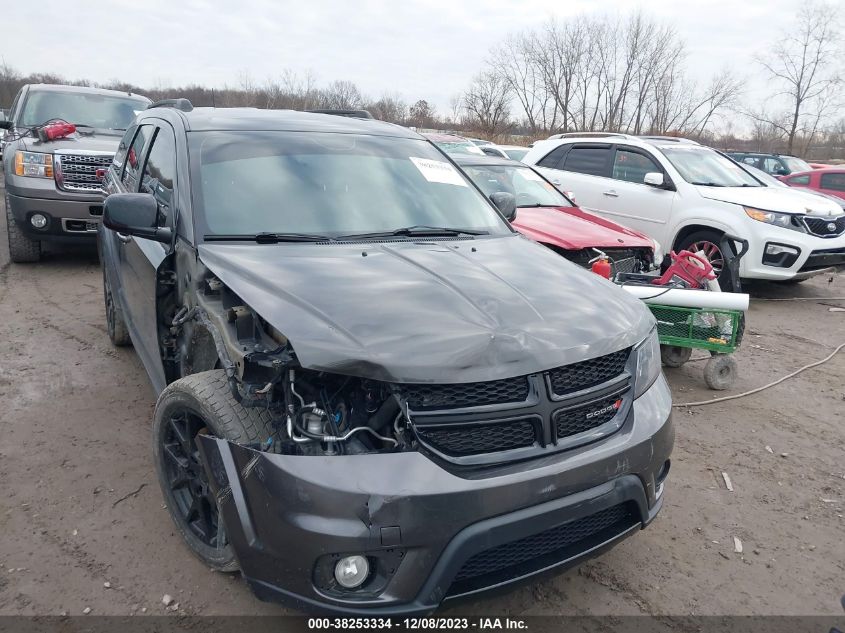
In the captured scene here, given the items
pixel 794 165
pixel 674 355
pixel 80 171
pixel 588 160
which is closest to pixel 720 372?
pixel 674 355

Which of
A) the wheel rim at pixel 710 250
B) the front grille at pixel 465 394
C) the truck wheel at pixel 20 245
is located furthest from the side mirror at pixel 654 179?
the truck wheel at pixel 20 245

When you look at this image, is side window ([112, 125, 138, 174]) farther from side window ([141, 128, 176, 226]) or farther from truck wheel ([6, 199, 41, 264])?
truck wheel ([6, 199, 41, 264])

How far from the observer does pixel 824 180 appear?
1341 cm

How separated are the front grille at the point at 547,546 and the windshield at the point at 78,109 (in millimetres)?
8206

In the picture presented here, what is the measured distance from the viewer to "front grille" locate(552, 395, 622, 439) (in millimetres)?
2166

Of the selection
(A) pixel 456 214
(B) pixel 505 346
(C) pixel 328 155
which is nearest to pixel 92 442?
(C) pixel 328 155

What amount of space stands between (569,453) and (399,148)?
221 cm

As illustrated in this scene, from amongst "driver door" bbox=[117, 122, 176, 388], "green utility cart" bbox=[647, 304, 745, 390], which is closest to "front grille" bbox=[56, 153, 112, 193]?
"driver door" bbox=[117, 122, 176, 388]

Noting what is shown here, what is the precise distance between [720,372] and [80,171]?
6.67 meters

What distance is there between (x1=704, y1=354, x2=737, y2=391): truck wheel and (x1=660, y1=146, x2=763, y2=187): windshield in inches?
156

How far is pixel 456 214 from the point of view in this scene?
3.48 meters

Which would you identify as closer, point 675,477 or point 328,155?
point 328,155

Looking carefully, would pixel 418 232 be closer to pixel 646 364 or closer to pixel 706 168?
pixel 646 364

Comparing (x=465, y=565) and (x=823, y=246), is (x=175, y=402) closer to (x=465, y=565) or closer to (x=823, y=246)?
(x=465, y=565)
